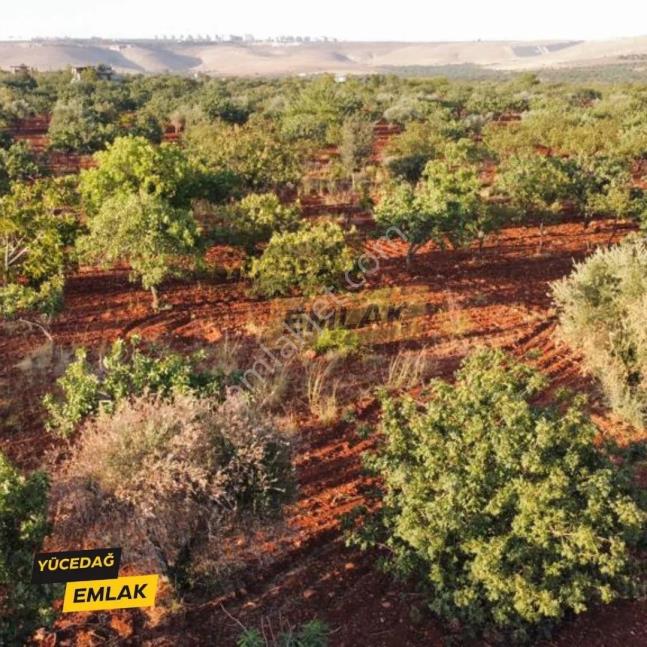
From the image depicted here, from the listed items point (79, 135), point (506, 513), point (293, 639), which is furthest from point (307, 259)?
point (79, 135)

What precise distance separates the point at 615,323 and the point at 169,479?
10.7 meters

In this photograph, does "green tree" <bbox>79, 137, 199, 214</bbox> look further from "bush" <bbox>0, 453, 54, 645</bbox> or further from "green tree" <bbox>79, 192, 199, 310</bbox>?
"bush" <bbox>0, 453, 54, 645</bbox>

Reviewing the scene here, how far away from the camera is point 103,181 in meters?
19.6

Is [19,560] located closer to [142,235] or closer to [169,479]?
[169,479]

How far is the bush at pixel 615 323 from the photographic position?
42.7ft

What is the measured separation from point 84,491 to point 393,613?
16.8ft

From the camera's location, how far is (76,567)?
6762mm

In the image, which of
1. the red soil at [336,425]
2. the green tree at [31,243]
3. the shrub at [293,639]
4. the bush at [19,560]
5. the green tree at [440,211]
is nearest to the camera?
the bush at [19,560]

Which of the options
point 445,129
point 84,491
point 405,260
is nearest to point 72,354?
point 84,491

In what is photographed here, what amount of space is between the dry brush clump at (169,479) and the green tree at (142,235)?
8654 mm

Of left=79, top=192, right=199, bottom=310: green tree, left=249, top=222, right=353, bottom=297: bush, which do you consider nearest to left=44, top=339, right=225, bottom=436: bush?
left=249, top=222, right=353, bottom=297: bush

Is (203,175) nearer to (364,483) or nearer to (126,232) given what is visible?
(126,232)

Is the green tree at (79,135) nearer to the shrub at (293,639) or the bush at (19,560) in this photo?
the bush at (19,560)

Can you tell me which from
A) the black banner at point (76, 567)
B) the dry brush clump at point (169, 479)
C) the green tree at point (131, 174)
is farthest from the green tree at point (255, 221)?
the black banner at point (76, 567)
